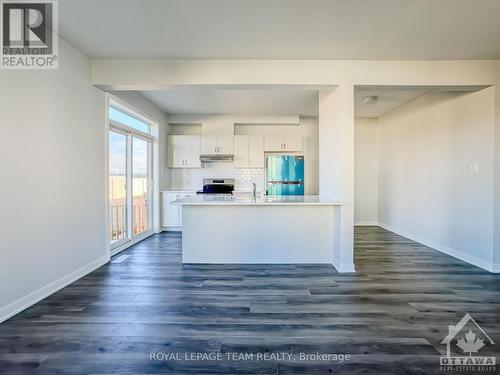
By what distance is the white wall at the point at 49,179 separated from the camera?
2254mm

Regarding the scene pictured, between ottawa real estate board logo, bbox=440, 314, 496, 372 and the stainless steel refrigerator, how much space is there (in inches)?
153

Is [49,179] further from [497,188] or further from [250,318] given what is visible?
[497,188]

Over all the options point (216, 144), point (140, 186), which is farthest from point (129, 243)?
point (216, 144)

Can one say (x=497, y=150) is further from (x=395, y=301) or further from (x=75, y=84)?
(x=75, y=84)

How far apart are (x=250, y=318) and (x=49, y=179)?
240 centimetres

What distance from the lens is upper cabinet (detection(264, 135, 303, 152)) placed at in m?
6.05

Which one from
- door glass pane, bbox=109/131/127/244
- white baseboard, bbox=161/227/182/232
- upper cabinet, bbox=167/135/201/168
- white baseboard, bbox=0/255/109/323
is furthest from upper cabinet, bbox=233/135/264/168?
white baseboard, bbox=0/255/109/323

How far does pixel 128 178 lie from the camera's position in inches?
182

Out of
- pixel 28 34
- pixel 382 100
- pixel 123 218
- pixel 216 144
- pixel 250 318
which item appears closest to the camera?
pixel 250 318

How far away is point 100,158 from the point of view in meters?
3.57

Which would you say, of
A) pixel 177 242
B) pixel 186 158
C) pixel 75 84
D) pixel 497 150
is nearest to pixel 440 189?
pixel 497 150

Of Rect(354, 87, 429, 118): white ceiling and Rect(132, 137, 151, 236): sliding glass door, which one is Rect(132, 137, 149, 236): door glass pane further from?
Rect(354, 87, 429, 118): white ceiling

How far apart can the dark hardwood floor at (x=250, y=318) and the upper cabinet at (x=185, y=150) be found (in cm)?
302

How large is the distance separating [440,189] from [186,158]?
497 centimetres
